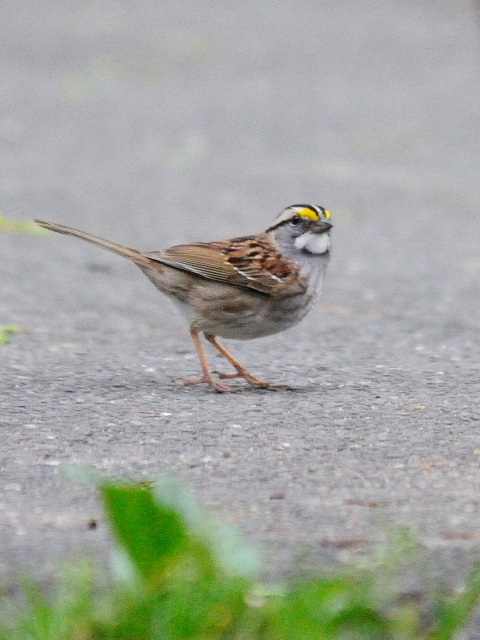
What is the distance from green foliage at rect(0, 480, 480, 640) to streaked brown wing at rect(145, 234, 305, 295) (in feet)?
8.89

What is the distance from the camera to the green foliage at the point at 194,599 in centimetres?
305

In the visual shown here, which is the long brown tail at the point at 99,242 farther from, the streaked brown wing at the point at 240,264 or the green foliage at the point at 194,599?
the green foliage at the point at 194,599

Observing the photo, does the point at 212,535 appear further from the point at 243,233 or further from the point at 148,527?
the point at 243,233

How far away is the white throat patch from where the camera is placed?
6.15m

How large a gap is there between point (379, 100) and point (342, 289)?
9.42 meters

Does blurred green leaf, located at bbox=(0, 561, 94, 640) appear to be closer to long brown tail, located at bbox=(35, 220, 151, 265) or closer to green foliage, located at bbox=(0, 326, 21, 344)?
long brown tail, located at bbox=(35, 220, 151, 265)

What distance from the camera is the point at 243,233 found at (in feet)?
33.8

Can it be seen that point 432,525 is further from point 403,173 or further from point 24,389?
point 403,173

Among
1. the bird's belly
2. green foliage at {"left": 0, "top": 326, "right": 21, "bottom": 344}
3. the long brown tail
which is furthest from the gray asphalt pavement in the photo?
the long brown tail

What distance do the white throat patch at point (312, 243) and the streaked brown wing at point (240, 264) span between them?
12cm

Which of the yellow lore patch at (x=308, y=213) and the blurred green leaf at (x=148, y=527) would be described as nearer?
the blurred green leaf at (x=148, y=527)

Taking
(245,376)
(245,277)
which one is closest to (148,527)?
(245,376)

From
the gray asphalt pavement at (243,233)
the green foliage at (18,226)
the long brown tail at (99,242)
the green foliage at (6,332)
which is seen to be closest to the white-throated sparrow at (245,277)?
the long brown tail at (99,242)

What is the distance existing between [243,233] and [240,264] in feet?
14.0
